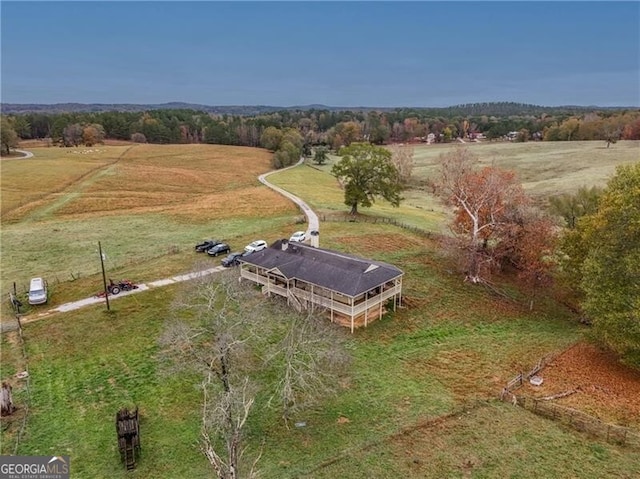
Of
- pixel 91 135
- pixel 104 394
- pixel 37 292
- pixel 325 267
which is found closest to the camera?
pixel 104 394

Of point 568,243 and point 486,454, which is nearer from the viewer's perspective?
point 486,454

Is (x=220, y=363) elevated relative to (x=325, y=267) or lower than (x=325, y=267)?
lower

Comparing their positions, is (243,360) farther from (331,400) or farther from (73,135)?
(73,135)

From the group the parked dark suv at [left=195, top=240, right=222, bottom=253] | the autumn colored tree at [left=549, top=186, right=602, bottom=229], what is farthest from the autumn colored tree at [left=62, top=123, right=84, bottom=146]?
the autumn colored tree at [left=549, top=186, right=602, bottom=229]

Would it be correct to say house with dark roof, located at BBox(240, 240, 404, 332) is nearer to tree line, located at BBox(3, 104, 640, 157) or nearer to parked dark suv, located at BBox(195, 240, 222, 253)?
parked dark suv, located at BBox(195, 240, 222, 253)

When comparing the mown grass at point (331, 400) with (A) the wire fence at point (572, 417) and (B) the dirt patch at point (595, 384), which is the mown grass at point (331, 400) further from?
(B) the dirt patch at point (595, 384)

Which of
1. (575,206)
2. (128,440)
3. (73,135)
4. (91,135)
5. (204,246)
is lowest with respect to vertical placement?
(128,440)

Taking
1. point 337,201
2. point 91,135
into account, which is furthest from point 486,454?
point 91,135
